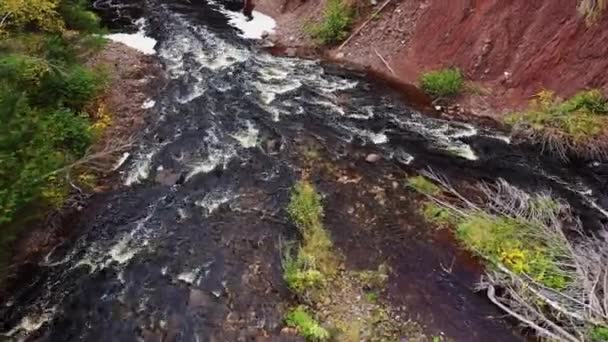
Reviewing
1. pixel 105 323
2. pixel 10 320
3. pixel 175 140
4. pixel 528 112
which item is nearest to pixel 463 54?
pixel 528 112

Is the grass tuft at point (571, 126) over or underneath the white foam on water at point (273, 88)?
over

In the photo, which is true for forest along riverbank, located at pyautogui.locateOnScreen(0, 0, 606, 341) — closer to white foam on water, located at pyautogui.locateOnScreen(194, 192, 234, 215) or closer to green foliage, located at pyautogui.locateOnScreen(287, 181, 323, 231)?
white foam on water, located at pyautogui.locateOnScreen(194, 192, 234, 215)

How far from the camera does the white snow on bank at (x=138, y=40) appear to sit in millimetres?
21359

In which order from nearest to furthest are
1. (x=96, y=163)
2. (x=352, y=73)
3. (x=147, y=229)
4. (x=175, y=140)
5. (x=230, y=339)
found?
(x=230, y=339)
(x=147, y=229)
(x=96, y=163)
(x=175, y=140)
(x=352, y=73)

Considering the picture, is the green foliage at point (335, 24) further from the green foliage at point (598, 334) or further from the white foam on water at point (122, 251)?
the green foliage at point (598, 334)

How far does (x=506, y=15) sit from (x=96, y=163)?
1410 cm

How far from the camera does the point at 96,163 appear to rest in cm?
1440

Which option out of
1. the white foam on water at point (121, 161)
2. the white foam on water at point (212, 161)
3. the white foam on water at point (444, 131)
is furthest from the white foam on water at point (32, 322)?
the white foam on water at point (444, 131)

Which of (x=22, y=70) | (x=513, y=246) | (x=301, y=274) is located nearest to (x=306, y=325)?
(x=301, y=274)

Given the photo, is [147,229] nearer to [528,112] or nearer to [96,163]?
[96,163]

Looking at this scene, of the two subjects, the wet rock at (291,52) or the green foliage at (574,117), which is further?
the wet rock at (291,52)

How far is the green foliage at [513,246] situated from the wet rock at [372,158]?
3216 millimetres

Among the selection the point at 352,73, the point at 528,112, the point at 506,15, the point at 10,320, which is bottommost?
the point at 10,320

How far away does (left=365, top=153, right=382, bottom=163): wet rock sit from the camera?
14.6 m
